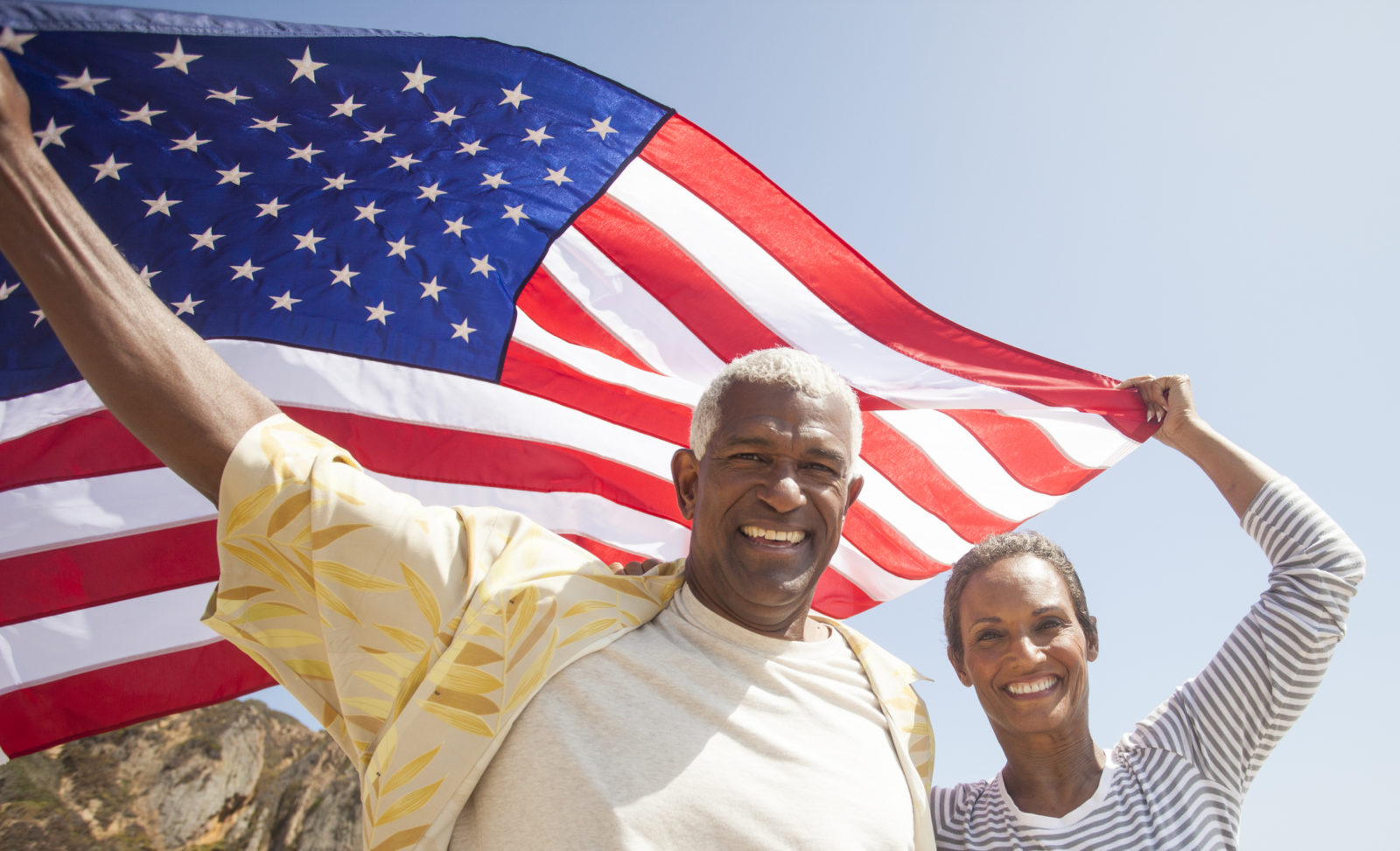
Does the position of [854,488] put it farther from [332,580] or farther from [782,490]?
[332,580]

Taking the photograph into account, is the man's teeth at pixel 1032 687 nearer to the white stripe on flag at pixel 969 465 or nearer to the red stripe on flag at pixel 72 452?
the white stripe on flag at pixel 969 465

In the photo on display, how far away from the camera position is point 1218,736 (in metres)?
2.80

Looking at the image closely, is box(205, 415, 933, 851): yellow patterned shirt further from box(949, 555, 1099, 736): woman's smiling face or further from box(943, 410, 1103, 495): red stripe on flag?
box(943, 410, 1103, 495): red stripe on flag

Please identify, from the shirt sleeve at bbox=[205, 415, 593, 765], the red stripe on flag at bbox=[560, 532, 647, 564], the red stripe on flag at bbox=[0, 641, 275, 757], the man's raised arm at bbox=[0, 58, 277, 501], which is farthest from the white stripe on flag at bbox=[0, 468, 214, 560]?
the man's raised arm at bbox=[0, 58, 277, 501]

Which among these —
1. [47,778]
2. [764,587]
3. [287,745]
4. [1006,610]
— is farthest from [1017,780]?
[287,745]

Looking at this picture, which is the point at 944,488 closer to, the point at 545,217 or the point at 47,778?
the point at 545,217

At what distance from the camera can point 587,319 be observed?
4.23 meters

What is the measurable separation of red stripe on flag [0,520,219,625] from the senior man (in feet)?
6.09

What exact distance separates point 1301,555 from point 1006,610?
0.98 metres

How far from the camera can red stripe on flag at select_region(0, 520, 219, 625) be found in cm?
346

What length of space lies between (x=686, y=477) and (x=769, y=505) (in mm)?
411

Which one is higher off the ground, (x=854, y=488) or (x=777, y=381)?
(x=777, y=381)

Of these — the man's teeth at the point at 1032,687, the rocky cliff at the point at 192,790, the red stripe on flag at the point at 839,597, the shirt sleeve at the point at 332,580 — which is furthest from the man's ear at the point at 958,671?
the rocky cliff at the point at 192,790

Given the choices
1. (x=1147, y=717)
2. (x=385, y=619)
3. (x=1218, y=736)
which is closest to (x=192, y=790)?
(x=385, y=619)
